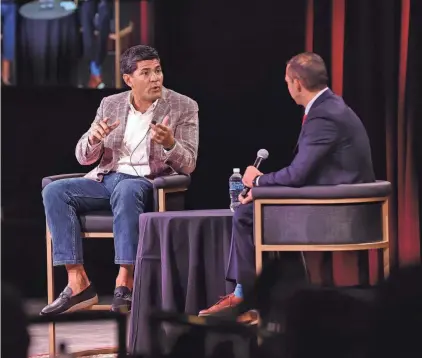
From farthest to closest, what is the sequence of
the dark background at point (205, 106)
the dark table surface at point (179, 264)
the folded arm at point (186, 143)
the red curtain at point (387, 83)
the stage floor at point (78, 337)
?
the dark background at point (205, 106) → the red curtain at point (387, 83) → the folded arm at point (186, 143) → the stage floor at point (78, 337) → the dark table surface at point (179, 264)

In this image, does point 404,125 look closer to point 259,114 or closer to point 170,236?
point 259,114

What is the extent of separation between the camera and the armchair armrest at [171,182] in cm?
416

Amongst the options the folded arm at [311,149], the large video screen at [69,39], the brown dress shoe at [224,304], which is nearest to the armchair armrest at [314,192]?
the folded arm at [311,149]

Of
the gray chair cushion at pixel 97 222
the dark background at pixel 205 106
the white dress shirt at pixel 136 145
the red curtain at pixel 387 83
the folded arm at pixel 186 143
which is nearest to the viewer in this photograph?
the gray chair cushion at pixel 97 222

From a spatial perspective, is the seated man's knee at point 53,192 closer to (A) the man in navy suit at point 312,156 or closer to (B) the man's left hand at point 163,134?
(B) the man's left hand at point 163,134

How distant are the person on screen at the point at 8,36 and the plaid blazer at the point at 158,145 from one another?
74 centimetres

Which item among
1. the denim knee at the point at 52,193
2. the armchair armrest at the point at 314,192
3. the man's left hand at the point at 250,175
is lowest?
the denim knee at the point at 52,193

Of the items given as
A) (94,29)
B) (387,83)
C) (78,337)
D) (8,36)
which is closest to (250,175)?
(78,337)

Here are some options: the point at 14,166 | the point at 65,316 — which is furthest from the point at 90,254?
the point at 65,316

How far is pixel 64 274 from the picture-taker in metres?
5.32

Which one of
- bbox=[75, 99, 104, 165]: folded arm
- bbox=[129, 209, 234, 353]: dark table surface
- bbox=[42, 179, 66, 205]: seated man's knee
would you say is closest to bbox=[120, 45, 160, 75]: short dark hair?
bbox=[75, 99, 104, 165]: folded arm

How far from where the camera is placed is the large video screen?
4.91 m

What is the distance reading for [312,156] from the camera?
3.51m

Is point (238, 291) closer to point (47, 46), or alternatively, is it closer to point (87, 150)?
point (87, 150)
